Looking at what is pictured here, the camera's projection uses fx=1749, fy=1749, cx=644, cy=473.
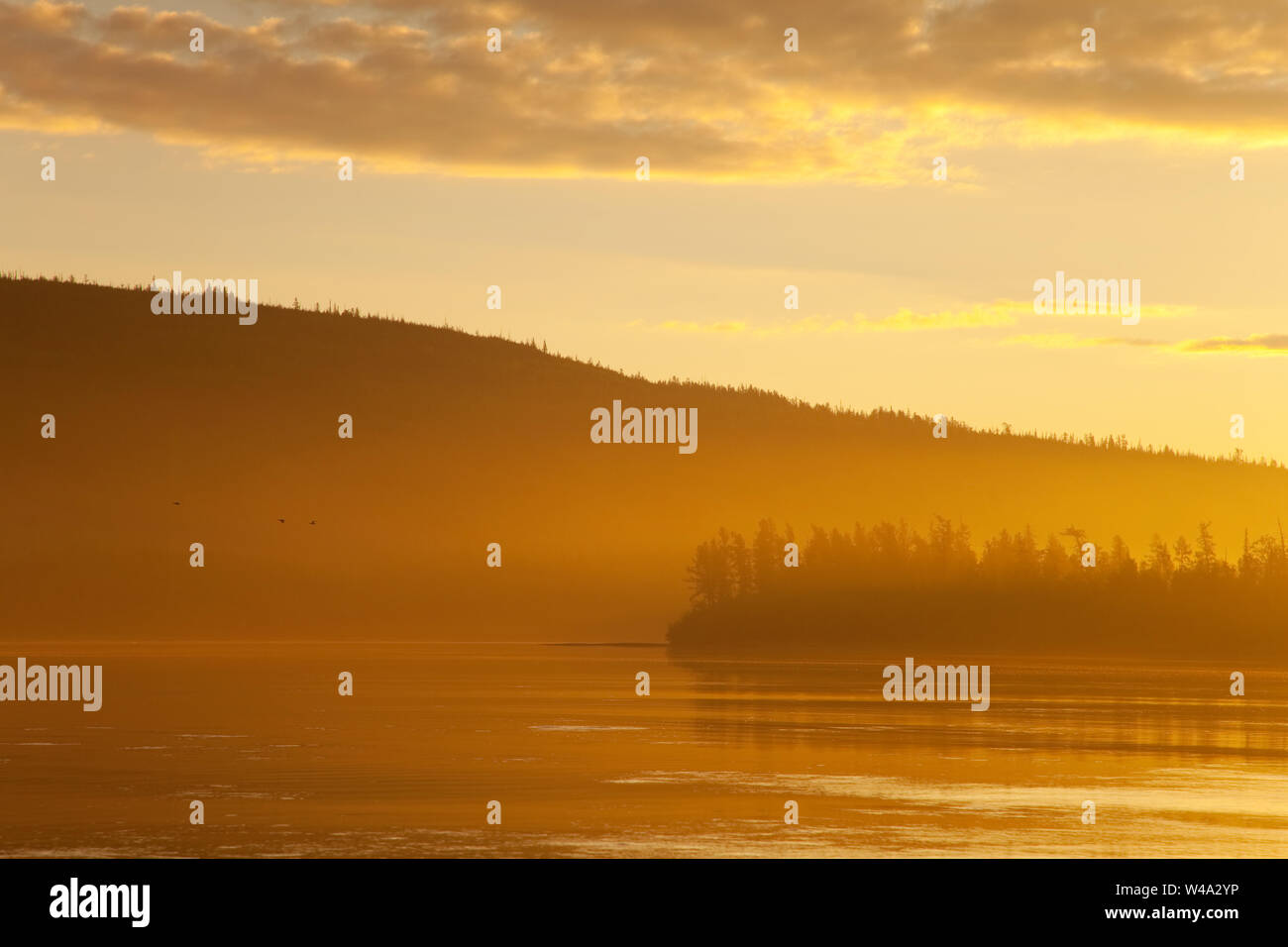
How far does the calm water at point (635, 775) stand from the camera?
4150cm

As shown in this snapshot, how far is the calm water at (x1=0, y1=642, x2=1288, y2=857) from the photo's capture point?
41500 mm

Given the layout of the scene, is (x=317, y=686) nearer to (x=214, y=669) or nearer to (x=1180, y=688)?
(x=214, y=669)

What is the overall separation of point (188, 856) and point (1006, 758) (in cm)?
3423

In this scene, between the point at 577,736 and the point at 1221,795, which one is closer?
the point at 1221,795

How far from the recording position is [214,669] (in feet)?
487

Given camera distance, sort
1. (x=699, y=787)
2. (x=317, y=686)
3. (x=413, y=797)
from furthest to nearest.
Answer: (x=317, y=686), (x=699, y=787), (x=413, y=797)

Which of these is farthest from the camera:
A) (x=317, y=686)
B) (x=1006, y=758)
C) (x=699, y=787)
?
(x=317, y=686)

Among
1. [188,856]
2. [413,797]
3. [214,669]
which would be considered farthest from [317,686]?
[188,856]

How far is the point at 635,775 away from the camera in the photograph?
5684cm

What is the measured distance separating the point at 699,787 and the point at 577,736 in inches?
760
